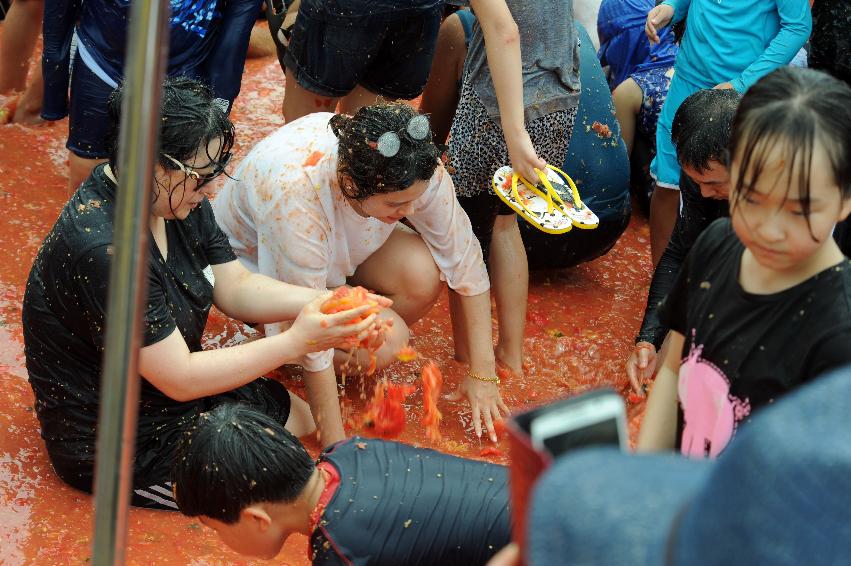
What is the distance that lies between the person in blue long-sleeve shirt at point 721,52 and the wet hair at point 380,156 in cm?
126

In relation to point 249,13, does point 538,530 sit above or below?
above

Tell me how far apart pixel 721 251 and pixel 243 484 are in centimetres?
103

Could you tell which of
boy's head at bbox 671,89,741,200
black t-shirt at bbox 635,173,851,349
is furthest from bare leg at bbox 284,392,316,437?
boy's head at bbox 671,89,741,200

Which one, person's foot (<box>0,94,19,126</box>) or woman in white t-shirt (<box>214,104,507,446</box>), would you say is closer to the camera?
woman in white t-shirt (<box>214,104,507,446</box>)

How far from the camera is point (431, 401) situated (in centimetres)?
326

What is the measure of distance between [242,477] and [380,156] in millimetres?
1010

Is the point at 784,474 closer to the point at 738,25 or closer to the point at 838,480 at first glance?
the point at 838,480

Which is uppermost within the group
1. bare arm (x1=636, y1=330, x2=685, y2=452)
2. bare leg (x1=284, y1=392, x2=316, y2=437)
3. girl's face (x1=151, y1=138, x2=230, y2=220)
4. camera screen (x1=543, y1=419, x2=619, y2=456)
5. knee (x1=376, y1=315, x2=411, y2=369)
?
camera screen (x1=543, y1=419, x2=619, y2=456)

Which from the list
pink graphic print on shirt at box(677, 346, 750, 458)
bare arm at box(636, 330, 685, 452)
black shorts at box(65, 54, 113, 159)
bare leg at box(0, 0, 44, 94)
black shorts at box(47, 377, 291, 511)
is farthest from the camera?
bare leg at box(0, 0, 44, 94)

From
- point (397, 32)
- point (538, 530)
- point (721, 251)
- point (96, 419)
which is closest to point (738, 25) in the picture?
point (397, 32)

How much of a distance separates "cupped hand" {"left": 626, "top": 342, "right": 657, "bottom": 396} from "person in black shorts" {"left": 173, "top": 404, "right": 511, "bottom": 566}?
1.25 metres

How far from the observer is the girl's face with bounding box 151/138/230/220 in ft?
8.27

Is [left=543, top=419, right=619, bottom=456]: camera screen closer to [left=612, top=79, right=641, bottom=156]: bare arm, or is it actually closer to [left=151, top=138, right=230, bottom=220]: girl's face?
[left=151, top=138, right=230, bottom=220]: girl's face

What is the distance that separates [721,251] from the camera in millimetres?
1854
